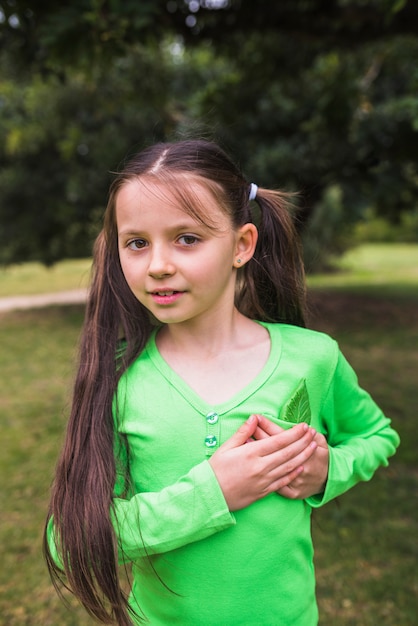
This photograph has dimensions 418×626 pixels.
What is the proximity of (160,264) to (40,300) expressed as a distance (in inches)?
571

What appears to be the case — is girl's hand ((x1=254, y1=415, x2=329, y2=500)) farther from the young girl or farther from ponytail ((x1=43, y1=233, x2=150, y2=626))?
ponytail ((x1=43, y1=233, x2=150, y2=626))

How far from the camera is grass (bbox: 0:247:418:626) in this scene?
2977 millimetres

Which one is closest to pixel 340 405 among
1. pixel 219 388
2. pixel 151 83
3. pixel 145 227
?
pixel 219 388

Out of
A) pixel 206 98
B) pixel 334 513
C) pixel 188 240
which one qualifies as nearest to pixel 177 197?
pixel 188 240

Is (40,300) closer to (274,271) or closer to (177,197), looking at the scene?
(274,271)

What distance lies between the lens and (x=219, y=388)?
1.39 m

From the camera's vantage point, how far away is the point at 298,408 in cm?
137

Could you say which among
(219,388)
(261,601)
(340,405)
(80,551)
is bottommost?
(261,601)

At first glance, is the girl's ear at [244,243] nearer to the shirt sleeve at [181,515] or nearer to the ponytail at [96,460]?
the ponytail at [96,460]

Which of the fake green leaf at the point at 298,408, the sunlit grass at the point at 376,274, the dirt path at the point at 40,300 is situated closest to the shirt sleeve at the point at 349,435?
the fake green leaf at the point at 298,408

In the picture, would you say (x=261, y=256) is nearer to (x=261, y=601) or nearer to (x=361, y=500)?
(x=261, y=601)

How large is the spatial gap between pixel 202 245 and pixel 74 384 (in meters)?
0.52

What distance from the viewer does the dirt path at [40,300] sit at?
1407 centimetres

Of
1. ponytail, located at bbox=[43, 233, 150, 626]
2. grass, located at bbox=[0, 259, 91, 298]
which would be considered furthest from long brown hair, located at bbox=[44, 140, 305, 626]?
grass, located at bbox=[0, 259, 91, 298]
